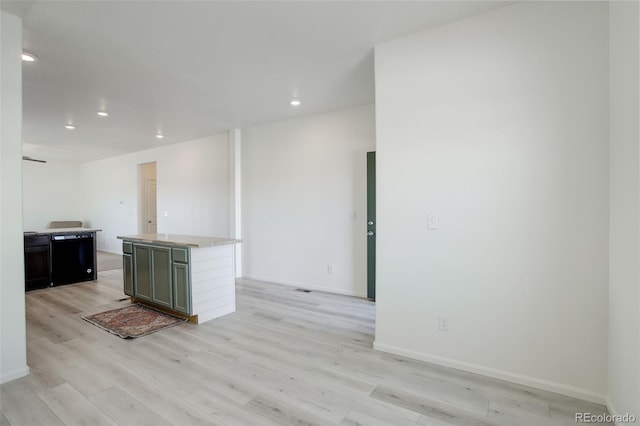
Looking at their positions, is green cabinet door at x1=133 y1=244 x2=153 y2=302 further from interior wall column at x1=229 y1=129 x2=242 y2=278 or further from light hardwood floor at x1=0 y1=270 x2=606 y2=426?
interior wall column at x1=229 y1=129 x2=242 y2=278

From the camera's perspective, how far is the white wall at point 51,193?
852 cm

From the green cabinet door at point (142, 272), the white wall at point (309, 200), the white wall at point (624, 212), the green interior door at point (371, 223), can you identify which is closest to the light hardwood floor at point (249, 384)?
the white wall at point (624, 212)

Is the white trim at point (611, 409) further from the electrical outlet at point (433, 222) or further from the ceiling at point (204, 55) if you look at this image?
the ceiling at point (204, 55)

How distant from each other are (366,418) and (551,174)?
2.02 meters

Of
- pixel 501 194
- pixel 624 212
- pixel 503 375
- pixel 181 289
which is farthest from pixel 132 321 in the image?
pixel 624 212

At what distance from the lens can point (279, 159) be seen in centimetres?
510

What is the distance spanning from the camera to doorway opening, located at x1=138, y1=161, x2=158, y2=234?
782 cm

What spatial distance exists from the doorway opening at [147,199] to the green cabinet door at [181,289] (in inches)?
203

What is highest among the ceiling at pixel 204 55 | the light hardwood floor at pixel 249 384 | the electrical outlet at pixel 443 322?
the ceiling at pixel 204 55

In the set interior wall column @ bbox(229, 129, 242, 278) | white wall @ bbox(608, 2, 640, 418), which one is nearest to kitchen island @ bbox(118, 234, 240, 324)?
interior wall column @ bbox(229, 129, 242, 278)

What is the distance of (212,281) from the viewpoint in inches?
137

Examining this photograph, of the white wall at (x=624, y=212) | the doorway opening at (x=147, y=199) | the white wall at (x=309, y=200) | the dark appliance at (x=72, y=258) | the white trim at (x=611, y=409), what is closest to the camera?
the white wall at (x=624, y=212)

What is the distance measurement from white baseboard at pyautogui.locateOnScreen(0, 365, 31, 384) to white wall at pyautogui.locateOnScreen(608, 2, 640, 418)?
3932 mm

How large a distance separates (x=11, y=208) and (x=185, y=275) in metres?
1.50
